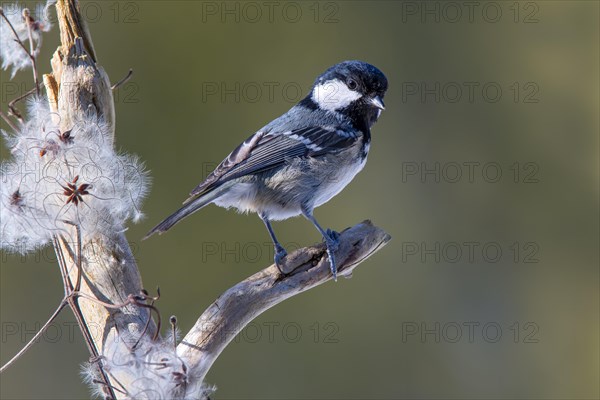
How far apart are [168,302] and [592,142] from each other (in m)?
2.04

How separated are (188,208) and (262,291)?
27cm

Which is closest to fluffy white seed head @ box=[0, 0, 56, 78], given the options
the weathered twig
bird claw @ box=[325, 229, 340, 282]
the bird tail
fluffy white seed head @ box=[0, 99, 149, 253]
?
the weathered twig

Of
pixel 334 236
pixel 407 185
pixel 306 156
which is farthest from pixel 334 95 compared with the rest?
pixel 407 185

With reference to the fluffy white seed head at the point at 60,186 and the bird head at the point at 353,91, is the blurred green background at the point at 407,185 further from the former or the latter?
the fluffy white seed head at the point at 60,186

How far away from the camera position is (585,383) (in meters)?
3.13

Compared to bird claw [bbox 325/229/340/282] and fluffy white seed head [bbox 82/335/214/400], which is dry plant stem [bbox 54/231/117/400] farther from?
bird claw [bbox 325/229/340/282]

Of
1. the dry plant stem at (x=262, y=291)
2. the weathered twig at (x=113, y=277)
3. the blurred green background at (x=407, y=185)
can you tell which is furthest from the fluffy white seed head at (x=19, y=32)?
the blurred green background at (x=407, y=185)

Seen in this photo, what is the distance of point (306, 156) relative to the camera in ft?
6.16

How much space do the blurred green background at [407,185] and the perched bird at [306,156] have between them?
3.78 feet

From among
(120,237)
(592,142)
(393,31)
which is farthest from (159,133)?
(592,142)

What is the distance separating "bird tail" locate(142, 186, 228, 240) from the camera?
5.15 feet

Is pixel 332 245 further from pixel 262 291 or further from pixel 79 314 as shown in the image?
pixel 79 314

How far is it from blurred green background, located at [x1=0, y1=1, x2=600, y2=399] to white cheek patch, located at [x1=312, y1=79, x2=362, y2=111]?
1.11 m

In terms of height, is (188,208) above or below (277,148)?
below
